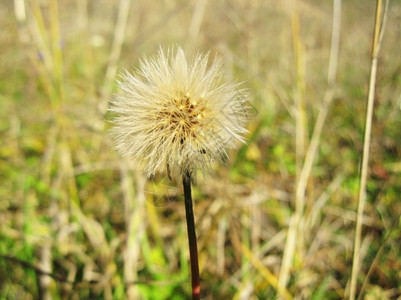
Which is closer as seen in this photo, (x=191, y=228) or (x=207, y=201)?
(x=191, y=228)

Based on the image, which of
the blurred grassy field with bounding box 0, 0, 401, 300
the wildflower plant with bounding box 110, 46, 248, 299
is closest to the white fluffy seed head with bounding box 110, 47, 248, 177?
the wildflower plant with bounding box 110, 46, 248, 299

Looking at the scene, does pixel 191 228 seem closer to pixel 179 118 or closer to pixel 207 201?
pixel 179 118

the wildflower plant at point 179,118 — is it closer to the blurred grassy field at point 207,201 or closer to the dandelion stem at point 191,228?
the dandelion stem at point 191,228

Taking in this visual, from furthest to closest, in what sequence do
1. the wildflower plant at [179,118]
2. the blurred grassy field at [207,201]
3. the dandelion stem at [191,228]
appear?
the blurred grassy field at [207,201] → the wildflower plant at [179,118] → the dandelion stem at [191,228]

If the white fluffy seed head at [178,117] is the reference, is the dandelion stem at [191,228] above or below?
below

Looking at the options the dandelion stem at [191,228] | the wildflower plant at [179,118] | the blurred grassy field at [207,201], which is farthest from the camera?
the blurred grassy field at [207,201]

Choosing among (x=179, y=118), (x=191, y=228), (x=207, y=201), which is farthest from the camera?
(x=207, y=201)

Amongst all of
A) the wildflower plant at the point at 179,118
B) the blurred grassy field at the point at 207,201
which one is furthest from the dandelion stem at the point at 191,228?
the blurred grassy field at the point at 207,201

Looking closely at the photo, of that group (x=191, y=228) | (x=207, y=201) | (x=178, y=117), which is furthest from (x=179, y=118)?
(x=207, y=201)
